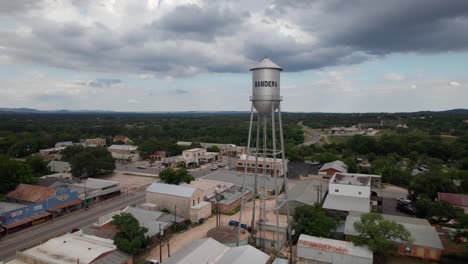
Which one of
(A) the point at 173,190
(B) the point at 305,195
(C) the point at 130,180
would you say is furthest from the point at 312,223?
(C) the point at 130,180

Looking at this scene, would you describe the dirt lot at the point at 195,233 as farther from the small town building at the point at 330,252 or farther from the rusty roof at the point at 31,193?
the rusty roof at the point at 31,193

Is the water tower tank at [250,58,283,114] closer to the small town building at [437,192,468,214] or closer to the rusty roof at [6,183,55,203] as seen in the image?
the small town building at [437,192,468,214]

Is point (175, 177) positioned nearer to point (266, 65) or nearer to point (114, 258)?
point (114, 258)

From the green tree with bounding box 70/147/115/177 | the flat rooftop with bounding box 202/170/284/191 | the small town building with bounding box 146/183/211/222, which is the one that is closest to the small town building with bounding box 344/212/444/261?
the small town building with bounding box 146/183/211/222

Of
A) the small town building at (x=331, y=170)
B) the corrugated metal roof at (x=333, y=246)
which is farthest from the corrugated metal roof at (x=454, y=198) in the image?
the corrugated metal roof at (x=333, y=246)

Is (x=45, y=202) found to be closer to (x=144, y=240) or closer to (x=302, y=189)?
(x=144, y=240)

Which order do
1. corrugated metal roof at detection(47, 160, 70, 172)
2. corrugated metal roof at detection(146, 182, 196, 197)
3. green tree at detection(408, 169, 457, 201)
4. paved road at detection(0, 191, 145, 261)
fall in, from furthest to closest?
1. corrugated metal roof at detection(47, 160, 70, 172)
2. green tree at detection(408, 169, 457, 201)
3. corrugated metal roof at detection(146, 182, 196, 197)
4. paved road at detection(0, 191, 145, 261)
